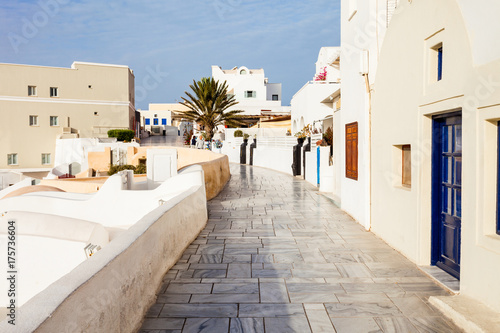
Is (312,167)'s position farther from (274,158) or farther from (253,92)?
(253,92)

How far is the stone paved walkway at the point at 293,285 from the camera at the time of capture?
13.5 feet

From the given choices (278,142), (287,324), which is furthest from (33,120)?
(287,324)

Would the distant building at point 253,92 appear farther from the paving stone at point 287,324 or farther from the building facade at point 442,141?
the paving stone at point 287,324

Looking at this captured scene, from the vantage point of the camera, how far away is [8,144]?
43219 millimetres

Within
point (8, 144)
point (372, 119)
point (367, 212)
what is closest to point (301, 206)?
point (367, 212)

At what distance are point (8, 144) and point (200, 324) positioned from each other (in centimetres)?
4639

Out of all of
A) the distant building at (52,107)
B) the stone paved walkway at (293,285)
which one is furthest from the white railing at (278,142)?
the distant building at (52,107)

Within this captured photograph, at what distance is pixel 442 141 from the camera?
226 inches

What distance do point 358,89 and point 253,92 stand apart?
46.5 m

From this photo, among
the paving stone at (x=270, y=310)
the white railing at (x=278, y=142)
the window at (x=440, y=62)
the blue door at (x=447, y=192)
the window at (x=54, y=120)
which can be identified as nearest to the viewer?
the paving stone at (x=270, y=310)

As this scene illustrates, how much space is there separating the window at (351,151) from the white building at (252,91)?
36.8m

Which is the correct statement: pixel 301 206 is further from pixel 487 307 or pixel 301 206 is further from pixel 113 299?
pixel 113 299

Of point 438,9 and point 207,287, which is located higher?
point 438,9

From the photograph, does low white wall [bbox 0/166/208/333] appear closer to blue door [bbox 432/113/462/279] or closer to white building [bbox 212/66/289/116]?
blue door [bbox 432/113/462/279]
